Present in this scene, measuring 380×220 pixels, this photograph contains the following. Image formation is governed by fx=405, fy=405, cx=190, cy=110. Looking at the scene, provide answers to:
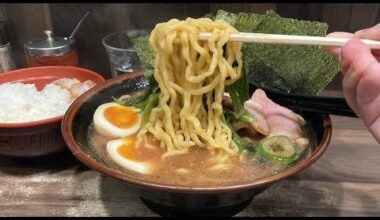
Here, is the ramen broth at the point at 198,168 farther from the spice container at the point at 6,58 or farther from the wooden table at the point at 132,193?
the spice container at the point at 6,58

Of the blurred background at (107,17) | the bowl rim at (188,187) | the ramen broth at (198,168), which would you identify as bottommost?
the ramen broth at (198,168)

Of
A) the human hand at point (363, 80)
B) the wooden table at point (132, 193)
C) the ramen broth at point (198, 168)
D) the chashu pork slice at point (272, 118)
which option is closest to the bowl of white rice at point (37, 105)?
the wooden table at point (132, 193)

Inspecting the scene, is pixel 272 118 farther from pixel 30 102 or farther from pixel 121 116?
pixel 30 102

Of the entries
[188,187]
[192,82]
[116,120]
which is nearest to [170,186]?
[188,187]

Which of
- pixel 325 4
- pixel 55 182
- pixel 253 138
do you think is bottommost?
pixel 55 182

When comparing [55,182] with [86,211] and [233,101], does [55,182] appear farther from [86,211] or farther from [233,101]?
[233,101]

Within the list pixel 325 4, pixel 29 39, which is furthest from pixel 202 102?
pixel 29 39
